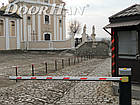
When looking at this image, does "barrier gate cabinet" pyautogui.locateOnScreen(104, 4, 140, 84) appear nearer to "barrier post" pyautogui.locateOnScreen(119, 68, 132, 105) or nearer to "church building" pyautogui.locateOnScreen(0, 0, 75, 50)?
"barrier post" pyautogui.locateOnScreen(119, 68, 132, 105)

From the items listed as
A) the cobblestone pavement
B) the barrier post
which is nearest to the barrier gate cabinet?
the cobblestone pavement

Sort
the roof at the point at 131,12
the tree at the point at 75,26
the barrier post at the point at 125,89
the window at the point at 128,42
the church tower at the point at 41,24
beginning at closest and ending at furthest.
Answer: the barrier post at the point at 125,89, the roof at the point at 131,12, the window at the point at 128,42, the church tower at the point at 41,24, the tree at the point at 75,26

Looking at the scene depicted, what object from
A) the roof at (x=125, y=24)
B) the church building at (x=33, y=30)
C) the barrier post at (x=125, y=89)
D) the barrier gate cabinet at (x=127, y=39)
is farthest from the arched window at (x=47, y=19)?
the barrier post at (x=125, y=89)

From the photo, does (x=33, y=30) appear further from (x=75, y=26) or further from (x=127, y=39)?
(x=75, y=26)

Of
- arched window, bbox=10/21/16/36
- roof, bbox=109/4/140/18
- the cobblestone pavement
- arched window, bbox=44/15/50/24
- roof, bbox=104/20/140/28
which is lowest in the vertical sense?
the cobblestone pavement

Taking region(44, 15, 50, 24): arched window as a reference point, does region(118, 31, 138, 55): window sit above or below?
below

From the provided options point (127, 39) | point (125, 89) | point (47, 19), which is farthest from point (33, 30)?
point (125, 89)

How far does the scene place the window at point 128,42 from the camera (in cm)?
589

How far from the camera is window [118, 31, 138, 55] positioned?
589 centimetres

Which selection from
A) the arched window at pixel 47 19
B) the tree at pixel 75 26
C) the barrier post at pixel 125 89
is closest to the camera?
the barrier post at pixel 125 89

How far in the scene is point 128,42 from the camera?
241 inches

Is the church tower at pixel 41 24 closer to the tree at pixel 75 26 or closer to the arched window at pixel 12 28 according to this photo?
the arched window at pixel 12 28

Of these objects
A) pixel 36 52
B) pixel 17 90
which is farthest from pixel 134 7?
pixel 36 52

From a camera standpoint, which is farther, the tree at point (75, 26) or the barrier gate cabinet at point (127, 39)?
the tree at point (75, 26)
